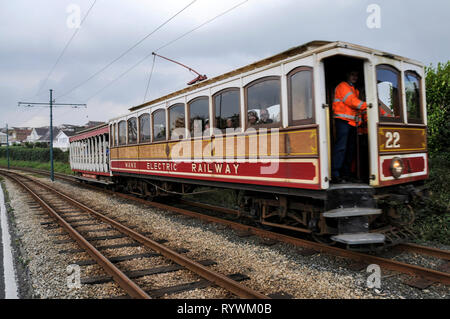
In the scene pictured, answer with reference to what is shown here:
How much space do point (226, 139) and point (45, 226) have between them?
4.83 m

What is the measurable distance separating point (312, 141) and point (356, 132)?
3.53ft

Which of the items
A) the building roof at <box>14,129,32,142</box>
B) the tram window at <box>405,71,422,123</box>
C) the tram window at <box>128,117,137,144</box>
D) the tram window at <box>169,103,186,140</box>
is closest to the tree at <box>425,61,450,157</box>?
the tram window at <box>405,71,422,123</box>

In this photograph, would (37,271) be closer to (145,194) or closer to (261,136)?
(261,136)

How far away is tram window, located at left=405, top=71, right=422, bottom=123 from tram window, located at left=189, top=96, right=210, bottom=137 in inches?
145

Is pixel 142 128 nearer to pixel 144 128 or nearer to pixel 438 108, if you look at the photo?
pixel 144 128

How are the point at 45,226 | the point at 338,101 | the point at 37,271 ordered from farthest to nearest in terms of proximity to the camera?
the point at 45,226, the point at 338,101, the point at 37,271

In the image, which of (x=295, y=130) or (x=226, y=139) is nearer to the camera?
(x=295, y=130)

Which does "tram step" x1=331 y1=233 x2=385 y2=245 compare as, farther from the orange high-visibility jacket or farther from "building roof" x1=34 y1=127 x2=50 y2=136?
"building roof" x1=34 y1=127 x2=50 y2=136

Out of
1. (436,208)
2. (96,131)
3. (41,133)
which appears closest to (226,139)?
(436,208)

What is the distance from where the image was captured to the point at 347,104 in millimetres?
5117

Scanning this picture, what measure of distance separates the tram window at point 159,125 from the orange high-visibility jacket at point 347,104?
16.0 feet

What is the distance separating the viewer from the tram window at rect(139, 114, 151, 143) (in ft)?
32.0

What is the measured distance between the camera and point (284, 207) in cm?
563
